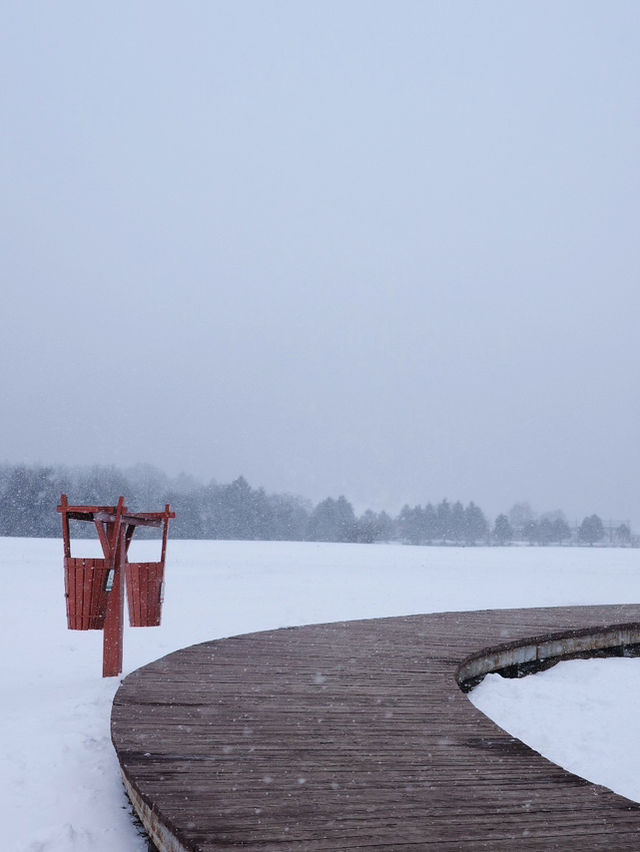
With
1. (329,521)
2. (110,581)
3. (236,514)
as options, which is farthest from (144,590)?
(329,521)

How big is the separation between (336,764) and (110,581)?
3180 millimetres

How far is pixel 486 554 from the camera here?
107 feet

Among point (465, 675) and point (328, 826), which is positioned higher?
point (328, 826)

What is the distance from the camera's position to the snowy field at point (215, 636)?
448cm

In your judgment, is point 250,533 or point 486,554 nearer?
point 486,554

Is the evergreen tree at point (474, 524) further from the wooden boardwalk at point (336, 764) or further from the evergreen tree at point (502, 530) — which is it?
the wooden boardwalk at point (336, 764)

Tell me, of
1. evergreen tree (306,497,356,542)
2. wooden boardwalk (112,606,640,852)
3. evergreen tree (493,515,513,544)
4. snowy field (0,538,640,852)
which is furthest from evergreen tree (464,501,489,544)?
wooden boardwalk (112,606,640,852)

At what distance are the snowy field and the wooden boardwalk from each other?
422mm

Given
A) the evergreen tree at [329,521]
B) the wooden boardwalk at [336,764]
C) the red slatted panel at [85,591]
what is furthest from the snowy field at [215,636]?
the evergreen tree at [329,521]

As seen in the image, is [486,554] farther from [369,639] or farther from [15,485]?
[15,485]

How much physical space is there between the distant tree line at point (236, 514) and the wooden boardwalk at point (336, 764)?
49.8m

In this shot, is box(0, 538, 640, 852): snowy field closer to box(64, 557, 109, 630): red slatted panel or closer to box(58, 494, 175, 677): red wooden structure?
box(58, 494, 175, 677): red wooden structure

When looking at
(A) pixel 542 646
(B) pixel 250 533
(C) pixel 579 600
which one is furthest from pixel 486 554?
(B) pixel 250 533

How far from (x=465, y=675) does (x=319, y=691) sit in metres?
2.46
